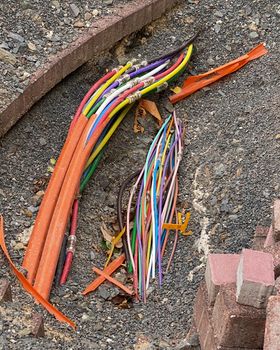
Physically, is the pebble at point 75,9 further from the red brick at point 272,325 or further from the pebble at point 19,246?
the red brick at point 272,325

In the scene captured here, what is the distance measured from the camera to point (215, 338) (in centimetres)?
333

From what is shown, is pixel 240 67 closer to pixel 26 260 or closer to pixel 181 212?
pixel 181 212

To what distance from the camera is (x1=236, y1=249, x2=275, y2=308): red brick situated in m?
3.12

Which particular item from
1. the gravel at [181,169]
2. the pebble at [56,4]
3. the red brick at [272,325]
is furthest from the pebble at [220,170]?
the red brick at [272,325]

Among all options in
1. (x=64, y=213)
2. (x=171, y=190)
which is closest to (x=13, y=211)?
(x=64, y=213)

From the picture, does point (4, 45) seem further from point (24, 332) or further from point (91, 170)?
point (24, 332)

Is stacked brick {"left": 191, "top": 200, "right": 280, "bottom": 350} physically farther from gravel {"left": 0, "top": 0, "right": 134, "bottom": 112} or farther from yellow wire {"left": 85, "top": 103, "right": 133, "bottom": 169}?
gravel {"left": 0, "top": 0, "right": 134, "bottom": 112}

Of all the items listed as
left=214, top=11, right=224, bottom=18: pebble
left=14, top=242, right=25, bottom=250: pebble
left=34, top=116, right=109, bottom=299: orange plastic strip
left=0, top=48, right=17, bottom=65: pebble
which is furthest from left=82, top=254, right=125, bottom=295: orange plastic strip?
left=214, top=11, right=224, bottom=18: pebble

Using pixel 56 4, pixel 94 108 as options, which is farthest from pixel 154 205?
pixel 56 4

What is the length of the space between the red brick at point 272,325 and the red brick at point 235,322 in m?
0.22

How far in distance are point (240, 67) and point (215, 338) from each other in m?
2.84

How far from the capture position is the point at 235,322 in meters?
3.19

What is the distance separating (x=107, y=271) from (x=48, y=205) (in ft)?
1.68

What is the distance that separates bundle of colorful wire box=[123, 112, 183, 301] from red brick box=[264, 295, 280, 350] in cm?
145
